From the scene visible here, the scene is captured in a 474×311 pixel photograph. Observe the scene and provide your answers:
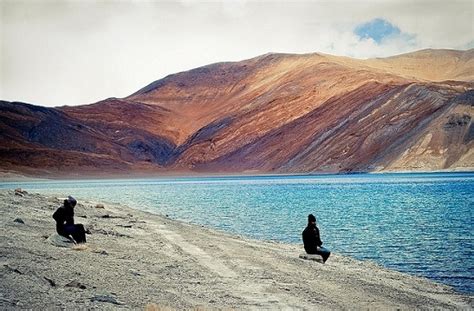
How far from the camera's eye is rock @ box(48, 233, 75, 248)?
16.0 m

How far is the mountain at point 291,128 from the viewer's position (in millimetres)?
109812

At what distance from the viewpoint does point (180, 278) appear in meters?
14.1

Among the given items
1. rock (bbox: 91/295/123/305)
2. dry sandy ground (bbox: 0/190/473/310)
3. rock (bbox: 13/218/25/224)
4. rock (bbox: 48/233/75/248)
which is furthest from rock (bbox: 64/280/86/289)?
rock (bbox: 13/218/25/224)

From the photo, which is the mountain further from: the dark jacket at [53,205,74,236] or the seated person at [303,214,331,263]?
the dark jacket at [53,205,74,236]

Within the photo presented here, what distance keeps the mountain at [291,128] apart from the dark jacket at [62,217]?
294ft

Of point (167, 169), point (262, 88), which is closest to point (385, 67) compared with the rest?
point (262, 88)

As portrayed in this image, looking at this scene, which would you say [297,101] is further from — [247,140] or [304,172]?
[304,172]

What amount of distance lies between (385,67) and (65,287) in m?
187

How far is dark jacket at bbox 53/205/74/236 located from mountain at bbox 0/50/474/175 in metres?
89.7

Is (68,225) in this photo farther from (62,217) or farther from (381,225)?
(381,225)

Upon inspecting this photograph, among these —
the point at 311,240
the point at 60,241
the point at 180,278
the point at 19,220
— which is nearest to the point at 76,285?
the point at 180,278

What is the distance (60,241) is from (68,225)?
581mm

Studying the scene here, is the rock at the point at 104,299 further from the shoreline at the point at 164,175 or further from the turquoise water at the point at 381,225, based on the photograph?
the shoreline at the point at 164,175

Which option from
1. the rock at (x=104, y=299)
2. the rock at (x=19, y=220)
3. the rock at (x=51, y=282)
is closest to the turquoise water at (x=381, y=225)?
the rock at (x=104, y=299)
